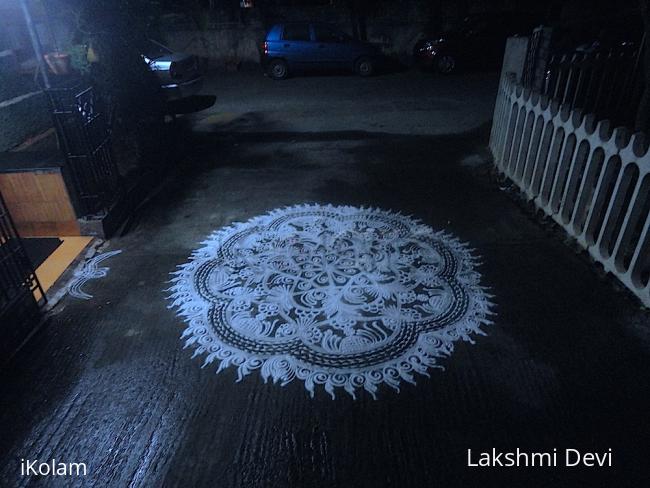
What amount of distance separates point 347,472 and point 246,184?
184 inches

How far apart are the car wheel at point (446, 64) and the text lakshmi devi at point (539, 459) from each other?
41.4ft

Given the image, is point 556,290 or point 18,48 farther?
point 18,48

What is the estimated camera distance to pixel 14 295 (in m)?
3.61

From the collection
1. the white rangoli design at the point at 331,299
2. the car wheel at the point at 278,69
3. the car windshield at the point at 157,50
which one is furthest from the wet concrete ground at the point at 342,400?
the car wheel at the point at 278,69

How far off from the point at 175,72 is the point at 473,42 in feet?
28.9

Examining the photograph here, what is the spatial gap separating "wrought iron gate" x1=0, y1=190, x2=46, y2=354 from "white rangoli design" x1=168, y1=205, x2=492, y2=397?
120 centimetres

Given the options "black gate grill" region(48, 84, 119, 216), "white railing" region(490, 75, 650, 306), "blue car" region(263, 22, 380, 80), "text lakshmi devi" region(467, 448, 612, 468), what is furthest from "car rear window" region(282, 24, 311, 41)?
"text lakshmi devi" region(467, 448, 612, 468)

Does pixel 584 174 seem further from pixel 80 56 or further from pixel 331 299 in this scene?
pixel 80 56

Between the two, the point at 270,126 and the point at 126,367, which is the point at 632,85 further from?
the point at 126,367

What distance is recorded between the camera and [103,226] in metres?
5.02

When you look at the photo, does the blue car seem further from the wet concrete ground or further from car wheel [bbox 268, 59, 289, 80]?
the wet concrete ground

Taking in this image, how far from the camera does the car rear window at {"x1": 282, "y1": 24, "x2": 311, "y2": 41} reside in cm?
1311

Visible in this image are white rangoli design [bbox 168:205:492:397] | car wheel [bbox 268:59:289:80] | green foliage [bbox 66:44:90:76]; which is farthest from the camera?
car wheel [bbox 268:59:289:80]

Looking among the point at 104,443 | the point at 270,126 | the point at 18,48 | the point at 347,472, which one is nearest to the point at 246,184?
the point at 270,126
